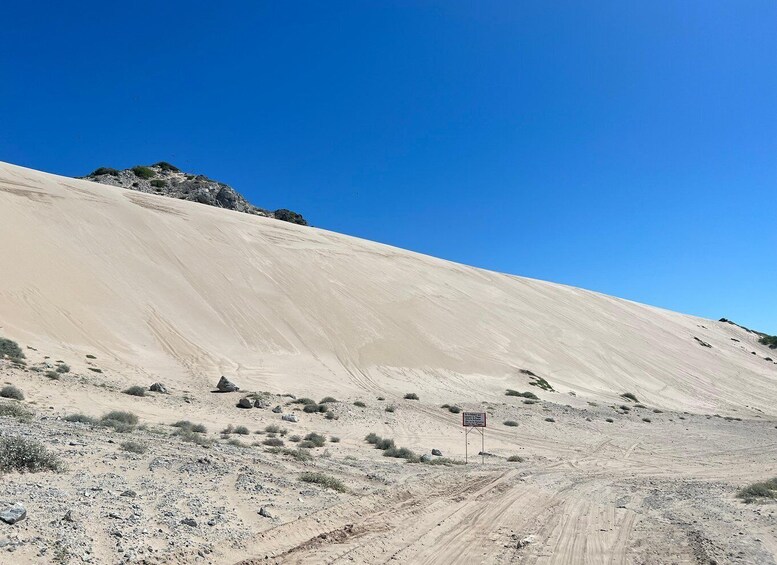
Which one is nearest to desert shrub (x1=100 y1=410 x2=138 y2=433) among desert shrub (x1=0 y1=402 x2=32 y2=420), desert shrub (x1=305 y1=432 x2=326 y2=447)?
desert shrub (x1=0 y1=402 x2=32 y2=420)

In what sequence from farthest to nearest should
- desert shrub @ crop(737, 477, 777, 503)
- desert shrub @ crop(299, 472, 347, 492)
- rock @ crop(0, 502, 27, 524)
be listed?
desert shrub @ crop(737, 477, 777, 503) < desert shrub @ crop(299, 472, 347, 492) < rock @ crop(0, 502, 27, 524)

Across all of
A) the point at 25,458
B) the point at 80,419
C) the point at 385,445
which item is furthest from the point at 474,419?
the point at 25,458

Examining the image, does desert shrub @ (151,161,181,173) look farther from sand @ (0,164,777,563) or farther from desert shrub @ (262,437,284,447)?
desert shrub @ (262,437,284,447)

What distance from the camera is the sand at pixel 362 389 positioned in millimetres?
6117

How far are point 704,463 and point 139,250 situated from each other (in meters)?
29.7

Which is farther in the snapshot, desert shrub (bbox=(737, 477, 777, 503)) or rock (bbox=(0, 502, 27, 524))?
desert shrub (bbox=(737, 477, 777, 503))

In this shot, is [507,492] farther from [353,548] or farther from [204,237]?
[204,237]

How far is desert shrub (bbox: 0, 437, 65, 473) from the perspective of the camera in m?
6.14

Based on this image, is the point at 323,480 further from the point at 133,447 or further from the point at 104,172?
the point at 104,172

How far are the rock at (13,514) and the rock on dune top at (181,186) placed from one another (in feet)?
189

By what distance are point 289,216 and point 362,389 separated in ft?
163

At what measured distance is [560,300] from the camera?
52.0m

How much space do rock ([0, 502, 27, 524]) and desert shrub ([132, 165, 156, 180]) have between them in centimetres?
6965

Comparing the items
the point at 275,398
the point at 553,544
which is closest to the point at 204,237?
the point at 275,398
